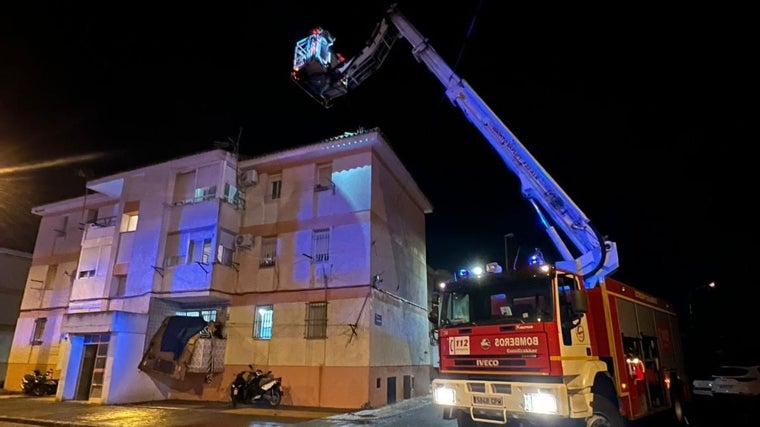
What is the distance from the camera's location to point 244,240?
1748 cm

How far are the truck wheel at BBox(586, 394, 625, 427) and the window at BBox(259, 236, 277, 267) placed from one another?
1259 cm

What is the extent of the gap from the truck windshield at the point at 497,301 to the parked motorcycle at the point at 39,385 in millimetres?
18972

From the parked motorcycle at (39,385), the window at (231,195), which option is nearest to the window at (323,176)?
the window at (231,195)

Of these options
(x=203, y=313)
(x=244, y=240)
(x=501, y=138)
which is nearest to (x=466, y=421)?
(x=501, y=138)

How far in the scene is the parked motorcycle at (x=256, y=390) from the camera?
1455 centimetres

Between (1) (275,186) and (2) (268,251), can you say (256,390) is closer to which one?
(2) (268,251)

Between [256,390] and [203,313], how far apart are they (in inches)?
199

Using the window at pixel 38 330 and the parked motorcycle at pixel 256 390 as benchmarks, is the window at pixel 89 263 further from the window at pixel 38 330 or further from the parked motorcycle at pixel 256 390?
the parked motorcycle at pixel 256 390

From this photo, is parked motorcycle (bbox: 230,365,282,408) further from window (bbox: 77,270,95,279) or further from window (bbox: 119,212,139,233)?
window (bbox: 77,270,95,279)

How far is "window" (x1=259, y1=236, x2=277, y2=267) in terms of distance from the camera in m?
17.2

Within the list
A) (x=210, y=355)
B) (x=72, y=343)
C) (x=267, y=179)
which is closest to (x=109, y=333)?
(x=72, y=343)

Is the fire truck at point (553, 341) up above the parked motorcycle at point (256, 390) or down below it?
above

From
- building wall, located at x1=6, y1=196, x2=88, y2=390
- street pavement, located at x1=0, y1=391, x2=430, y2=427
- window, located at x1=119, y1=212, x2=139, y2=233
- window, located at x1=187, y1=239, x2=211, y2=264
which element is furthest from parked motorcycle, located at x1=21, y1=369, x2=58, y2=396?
window, located at x1=187, y1=239, x2=211, y2=264

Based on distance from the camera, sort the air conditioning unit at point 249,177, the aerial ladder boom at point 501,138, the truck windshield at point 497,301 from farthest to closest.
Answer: the air conditioning unit at point 249,177, the aerial ladder boom at point 501,138, the truck windshield at point 497,301
